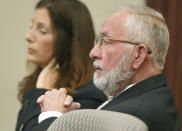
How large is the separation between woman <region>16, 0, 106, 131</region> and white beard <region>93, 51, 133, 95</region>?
58cm

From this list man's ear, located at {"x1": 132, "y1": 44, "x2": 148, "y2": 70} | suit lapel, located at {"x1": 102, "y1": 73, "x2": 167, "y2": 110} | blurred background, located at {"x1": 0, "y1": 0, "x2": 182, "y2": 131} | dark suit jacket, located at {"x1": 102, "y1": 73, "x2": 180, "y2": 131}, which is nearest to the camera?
dark suit jacket, located at {"x1": 102, "y1": 73, "x2": 180, "y2": 131}

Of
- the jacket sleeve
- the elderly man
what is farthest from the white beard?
the jacket sleeve

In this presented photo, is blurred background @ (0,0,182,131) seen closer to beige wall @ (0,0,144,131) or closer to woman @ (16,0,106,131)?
beige wall @ (0,0,144,131)

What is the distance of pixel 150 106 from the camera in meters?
1.61

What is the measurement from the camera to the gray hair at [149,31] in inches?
74.6

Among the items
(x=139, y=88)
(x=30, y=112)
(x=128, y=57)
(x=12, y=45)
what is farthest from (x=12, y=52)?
(x=139, y=88)

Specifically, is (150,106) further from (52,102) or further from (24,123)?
(24,123)

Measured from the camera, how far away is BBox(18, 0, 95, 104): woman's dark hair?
2.61 metres

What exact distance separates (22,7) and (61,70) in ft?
5.96

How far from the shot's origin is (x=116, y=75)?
6.31 ft

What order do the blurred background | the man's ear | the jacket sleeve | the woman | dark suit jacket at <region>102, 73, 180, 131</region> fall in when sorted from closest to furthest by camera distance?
dark suit jacket at <region>102, 73, 180, 131</region> → the man's ear → the jacket sleeve → the woman → the blurred background

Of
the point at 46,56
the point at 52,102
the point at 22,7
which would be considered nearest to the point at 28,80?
the point at 46,56

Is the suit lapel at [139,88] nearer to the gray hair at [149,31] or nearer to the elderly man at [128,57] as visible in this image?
the elderly man at [128,57]

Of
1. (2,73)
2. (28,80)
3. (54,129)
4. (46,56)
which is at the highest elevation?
(54,129)
